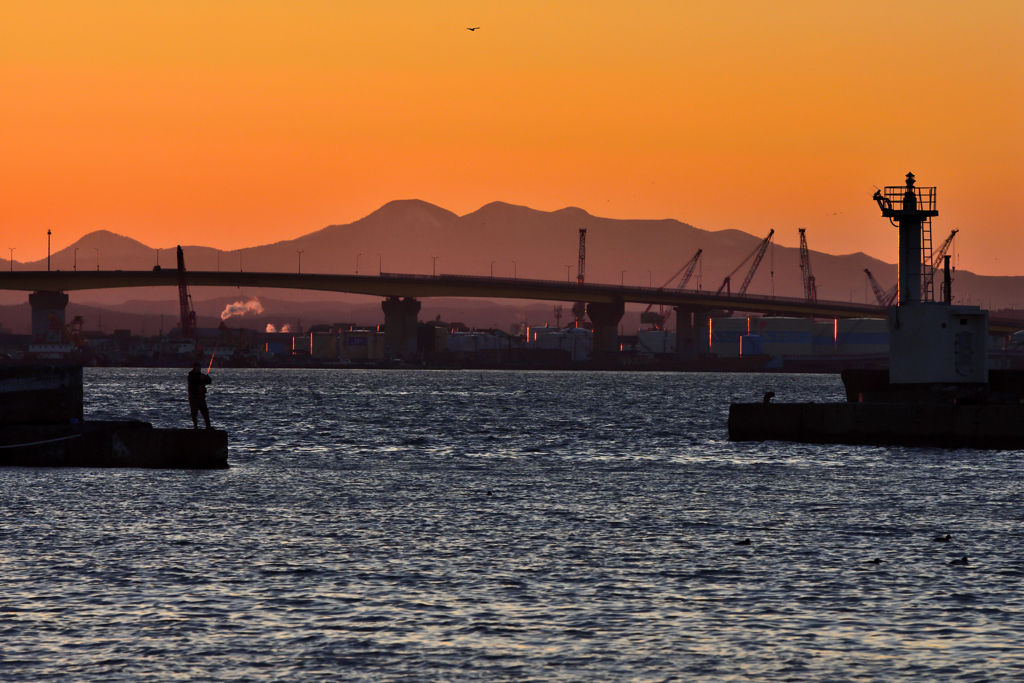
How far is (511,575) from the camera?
64.0 feet

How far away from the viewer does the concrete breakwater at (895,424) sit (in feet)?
151

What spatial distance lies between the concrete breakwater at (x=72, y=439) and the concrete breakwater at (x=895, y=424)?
2452 cm

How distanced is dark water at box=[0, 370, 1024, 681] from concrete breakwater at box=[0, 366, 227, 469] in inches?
29.3

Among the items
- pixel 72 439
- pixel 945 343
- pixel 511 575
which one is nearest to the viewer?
pixel 511 575

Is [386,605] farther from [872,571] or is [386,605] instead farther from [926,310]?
[926,310]

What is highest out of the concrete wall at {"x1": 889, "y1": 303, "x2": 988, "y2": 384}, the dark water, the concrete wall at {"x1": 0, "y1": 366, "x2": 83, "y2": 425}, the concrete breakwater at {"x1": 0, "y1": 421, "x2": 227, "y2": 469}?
the concrete wall at {"x1": 889, "y1": 303, "x2": 988, "y2": 384}

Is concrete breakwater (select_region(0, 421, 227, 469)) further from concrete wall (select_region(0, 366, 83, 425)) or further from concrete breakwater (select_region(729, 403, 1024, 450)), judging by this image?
concrete breakwater (select_region(729, 403, 1024, 450))

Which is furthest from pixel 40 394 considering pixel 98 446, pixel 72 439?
pixel 98 446

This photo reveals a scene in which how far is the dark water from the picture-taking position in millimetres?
14234

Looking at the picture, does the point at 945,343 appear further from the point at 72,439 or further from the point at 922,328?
the point at 72,439

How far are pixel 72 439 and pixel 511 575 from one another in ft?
65.9

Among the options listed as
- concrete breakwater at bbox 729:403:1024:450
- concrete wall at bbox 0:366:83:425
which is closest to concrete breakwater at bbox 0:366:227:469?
concrete wall at bbox 0:366:83:425

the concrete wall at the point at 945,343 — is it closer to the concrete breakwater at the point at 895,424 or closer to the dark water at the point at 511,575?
the concrete breakwater at the point at 895,424

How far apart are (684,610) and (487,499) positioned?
1405 centimetres
